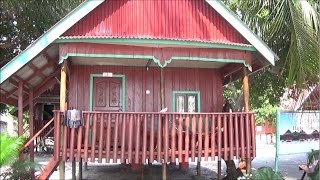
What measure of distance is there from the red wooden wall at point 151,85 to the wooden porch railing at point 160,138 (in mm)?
2776

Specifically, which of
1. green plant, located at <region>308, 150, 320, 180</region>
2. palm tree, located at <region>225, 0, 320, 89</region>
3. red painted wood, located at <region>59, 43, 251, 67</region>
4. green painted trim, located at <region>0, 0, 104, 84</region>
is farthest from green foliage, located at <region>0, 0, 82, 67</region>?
green plant, located at <region>308, 150, 320, 180</region>

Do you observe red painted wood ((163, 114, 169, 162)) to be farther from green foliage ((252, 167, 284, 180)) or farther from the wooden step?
the wooden step

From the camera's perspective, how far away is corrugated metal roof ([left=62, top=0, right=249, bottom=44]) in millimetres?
10914

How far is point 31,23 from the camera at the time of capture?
16734 mm

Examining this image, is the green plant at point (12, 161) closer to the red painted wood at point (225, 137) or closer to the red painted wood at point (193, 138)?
the red painted wood at point (193, 138)

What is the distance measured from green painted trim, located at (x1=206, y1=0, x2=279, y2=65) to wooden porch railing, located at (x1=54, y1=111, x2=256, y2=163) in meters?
1.76

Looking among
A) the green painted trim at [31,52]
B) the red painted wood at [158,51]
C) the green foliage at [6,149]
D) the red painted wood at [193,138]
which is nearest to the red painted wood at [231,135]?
the red painted wood at [193,138]

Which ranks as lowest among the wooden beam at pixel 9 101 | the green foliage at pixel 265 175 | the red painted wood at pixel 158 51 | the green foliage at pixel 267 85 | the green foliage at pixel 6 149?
the green foliage at pixel 265 175

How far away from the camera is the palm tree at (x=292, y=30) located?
34.7 ft

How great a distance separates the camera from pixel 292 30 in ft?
36.9

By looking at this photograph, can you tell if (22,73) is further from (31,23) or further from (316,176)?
(316,176)

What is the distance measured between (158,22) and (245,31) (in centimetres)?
245

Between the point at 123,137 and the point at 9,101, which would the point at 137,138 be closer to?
the point at 123,137

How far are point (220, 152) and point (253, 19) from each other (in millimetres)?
6426
